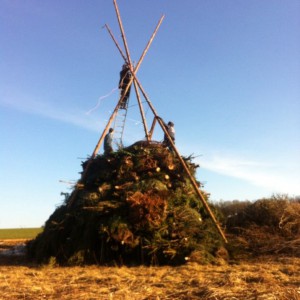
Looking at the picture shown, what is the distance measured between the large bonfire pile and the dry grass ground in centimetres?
64

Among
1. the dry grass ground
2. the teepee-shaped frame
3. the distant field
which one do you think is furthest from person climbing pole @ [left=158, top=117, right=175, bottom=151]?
the distant field

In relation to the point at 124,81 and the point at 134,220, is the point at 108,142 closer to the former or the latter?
the point at 124,81

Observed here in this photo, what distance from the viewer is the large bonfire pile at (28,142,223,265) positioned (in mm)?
9008

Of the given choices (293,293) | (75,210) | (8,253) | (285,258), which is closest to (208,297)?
(293,293)

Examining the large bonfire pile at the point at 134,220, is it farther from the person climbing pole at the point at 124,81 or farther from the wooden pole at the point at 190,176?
the person climbing pole at the point at 124,81

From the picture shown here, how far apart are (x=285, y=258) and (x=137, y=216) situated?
3.43 m

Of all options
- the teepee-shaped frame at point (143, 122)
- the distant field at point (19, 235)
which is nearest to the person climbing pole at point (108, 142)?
the teepee-shaped frame at point (143, 122)

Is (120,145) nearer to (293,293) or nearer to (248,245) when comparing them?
(248,245)

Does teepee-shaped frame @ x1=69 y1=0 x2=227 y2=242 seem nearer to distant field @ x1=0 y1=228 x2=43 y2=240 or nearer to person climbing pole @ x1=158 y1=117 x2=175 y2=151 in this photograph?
person climbing pole @ x1=158 y1=117 x2=175 y2=151

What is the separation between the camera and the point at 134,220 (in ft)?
30.0

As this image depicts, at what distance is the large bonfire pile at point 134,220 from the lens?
9.01 meters

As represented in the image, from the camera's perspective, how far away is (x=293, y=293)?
4.68m

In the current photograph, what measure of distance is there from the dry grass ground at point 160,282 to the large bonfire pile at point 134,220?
64cm

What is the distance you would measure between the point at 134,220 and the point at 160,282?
9.45ft
